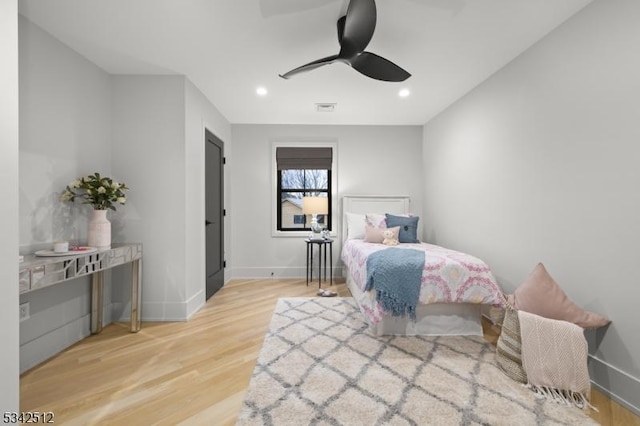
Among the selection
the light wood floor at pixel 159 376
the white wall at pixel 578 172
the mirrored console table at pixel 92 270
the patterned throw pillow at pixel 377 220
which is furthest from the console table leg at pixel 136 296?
the white wall at pixel 578 172

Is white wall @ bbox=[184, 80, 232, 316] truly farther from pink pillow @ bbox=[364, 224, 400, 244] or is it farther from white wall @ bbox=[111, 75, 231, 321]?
pink pillow @ bbox=[364, 224, 400, 244]

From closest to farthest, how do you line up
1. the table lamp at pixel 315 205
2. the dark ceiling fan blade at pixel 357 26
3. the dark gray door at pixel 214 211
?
the dark ceiling fan blade at pixel 357 26 < the dark gray door at pixel 214 211 < the table lamp at pixel 315 205

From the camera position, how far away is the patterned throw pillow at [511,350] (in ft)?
6.16

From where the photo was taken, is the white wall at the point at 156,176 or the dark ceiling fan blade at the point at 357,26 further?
the white wall at the point at 156,176

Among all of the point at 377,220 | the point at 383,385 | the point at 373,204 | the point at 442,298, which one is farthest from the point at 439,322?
the point at 373,204

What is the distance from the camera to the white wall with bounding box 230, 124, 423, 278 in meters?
4.69

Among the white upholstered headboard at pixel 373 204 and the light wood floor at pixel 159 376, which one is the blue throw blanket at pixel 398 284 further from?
the white upholstered headboard at pixel 373 204

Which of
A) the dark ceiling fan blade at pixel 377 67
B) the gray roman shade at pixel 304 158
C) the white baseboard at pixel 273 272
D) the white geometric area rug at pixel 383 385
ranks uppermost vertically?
the dark ceiling fan blade at pixel 377 67

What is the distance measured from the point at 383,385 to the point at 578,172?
77.6 inches

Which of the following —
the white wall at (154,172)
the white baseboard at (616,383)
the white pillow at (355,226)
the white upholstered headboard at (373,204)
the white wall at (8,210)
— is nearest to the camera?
the white wall at (8,210)

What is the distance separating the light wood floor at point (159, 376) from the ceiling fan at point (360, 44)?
232cm

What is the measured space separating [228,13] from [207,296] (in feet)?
9.82

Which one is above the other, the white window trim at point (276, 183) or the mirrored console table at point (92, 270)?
the white window trim at point (276, 183)

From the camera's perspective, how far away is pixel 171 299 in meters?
2.94
